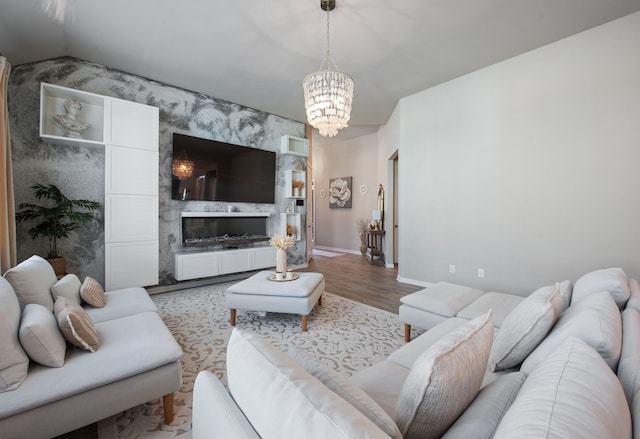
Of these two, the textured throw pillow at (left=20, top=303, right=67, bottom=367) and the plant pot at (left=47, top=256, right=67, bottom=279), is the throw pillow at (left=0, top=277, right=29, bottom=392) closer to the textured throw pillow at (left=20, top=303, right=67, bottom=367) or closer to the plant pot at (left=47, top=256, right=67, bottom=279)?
the textured throw pillow at (left=20, top=303, right=67, bottom=367)

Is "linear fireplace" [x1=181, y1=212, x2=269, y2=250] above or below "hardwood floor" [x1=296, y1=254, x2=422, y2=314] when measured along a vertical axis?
above

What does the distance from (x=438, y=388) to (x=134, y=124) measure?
4272 mm

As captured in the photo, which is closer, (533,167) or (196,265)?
(533,167)

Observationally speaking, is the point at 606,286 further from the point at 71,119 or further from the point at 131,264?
the point at 71,119

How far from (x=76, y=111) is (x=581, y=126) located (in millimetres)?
5766

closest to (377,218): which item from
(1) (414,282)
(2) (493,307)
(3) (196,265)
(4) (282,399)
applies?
(1) (414,282)

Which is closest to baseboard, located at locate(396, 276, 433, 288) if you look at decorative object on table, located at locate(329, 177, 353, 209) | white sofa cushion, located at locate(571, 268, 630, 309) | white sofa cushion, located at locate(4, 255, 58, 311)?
white sofa cushion, located at locate(571, 268, 630, 309)

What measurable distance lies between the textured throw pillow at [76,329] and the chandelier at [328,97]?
2263 millimetres

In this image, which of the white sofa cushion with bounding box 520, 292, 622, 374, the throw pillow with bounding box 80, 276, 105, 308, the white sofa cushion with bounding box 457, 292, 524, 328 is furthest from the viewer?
the throw pillow with bounding box 80, 276, 105, 308

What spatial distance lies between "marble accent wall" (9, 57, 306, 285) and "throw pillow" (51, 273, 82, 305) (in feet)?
5.45

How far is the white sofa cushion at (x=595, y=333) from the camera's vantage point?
86cm

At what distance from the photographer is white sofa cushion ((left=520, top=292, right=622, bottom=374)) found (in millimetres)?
856

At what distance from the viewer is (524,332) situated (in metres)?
1.18

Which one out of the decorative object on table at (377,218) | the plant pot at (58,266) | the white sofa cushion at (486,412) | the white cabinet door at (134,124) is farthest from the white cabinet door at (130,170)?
the decorative object on table at (377,218)
